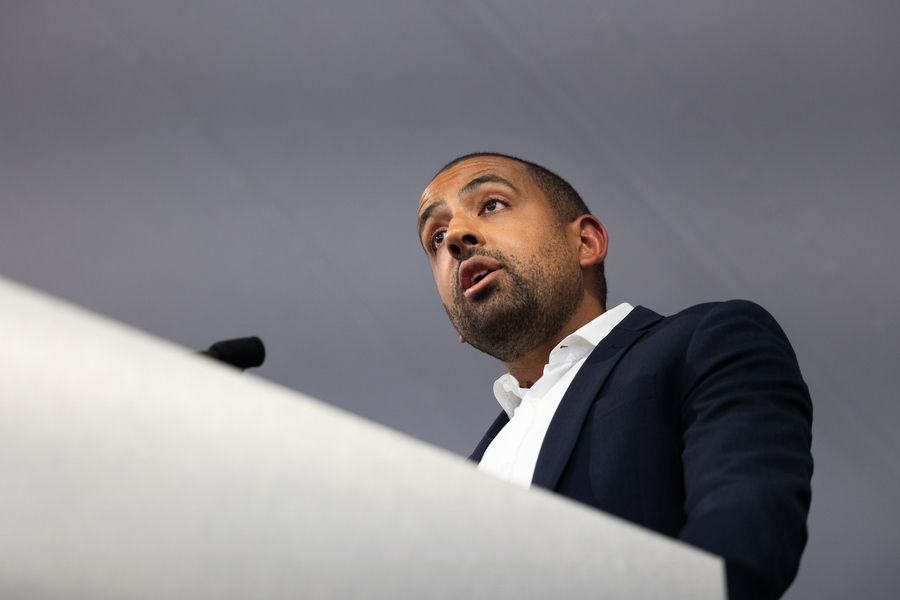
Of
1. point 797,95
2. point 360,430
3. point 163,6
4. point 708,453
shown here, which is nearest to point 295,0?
point 163,6

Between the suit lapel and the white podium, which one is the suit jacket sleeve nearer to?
the suit lapel

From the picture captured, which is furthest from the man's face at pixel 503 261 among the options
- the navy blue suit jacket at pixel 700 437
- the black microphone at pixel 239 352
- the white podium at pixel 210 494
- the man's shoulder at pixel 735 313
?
the white podium at pixel 210 494

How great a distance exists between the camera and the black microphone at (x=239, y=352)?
639 mm

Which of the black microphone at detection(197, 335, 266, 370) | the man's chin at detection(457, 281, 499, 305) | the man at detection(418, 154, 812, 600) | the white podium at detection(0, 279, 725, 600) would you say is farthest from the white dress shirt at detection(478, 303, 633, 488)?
the white podium at detection(0, 279, 725, 600)

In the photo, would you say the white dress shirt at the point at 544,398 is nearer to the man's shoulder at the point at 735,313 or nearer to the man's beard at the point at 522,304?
the man's beard at the point at 522,304

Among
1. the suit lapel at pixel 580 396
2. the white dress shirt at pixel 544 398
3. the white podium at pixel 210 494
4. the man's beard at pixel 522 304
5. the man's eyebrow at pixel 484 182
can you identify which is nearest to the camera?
the white podium at pixel 210 494

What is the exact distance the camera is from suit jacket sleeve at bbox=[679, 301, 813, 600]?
0.49m

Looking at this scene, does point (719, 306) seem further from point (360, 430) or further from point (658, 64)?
point (658, 64)

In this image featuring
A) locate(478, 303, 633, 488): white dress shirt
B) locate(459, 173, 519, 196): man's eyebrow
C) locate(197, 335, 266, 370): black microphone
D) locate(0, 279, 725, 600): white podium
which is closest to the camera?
locate(0, 279, 725, 600): white podium

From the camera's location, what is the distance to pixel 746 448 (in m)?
0.64

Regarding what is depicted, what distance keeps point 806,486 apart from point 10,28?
270 centimetres

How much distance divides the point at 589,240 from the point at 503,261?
10.6 inches

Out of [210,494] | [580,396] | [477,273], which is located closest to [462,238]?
[477,273]

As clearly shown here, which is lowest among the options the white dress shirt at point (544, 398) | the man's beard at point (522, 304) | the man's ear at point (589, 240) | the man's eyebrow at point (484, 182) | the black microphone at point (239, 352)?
the white dress shirt at point (544, 398)
